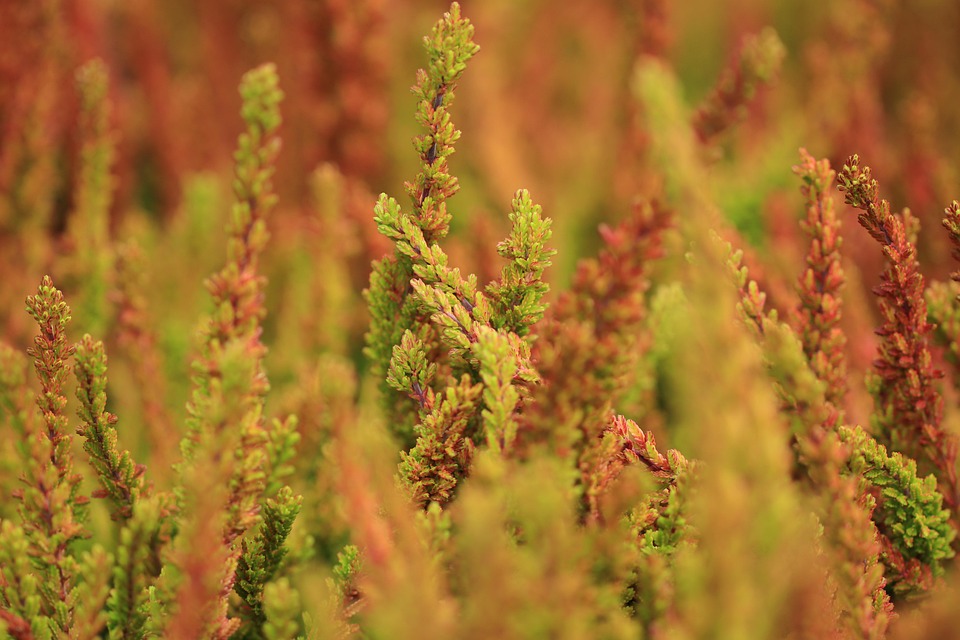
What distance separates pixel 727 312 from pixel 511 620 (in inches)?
5.9

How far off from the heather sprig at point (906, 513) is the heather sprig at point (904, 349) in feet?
0.08

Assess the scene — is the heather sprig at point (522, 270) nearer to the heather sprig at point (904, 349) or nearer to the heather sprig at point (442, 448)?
Answer: the heather sprig at point (442, 448)

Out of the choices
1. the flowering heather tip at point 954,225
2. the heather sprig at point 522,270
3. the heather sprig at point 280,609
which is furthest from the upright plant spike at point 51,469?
the flowering heather tip at point 954,225

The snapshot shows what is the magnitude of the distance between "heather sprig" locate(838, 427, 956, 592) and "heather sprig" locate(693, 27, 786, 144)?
1.00ft

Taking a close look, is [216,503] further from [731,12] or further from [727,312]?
[731,12]

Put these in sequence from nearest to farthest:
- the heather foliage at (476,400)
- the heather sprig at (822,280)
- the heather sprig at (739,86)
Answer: the heather foliage at (476,400) < the heather sprig at (822,280) < the heather sprig at (739,86)

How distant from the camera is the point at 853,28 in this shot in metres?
0.79

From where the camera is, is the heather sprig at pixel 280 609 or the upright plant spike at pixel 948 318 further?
the upright plant spike at pixel 948 318

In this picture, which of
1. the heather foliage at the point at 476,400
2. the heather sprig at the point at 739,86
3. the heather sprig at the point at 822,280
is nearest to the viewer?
the heather foliage at the point at 476,400

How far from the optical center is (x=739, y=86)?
1.96ft

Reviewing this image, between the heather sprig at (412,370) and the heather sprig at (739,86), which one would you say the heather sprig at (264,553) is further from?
the heather sprig at (739,86)

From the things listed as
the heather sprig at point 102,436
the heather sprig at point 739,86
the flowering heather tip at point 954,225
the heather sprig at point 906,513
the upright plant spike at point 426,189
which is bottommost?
the heather sprig at point 906,513

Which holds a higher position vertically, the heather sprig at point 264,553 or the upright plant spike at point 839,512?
the heather sprig at point 264,553

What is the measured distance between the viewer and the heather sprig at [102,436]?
378 millimetres
